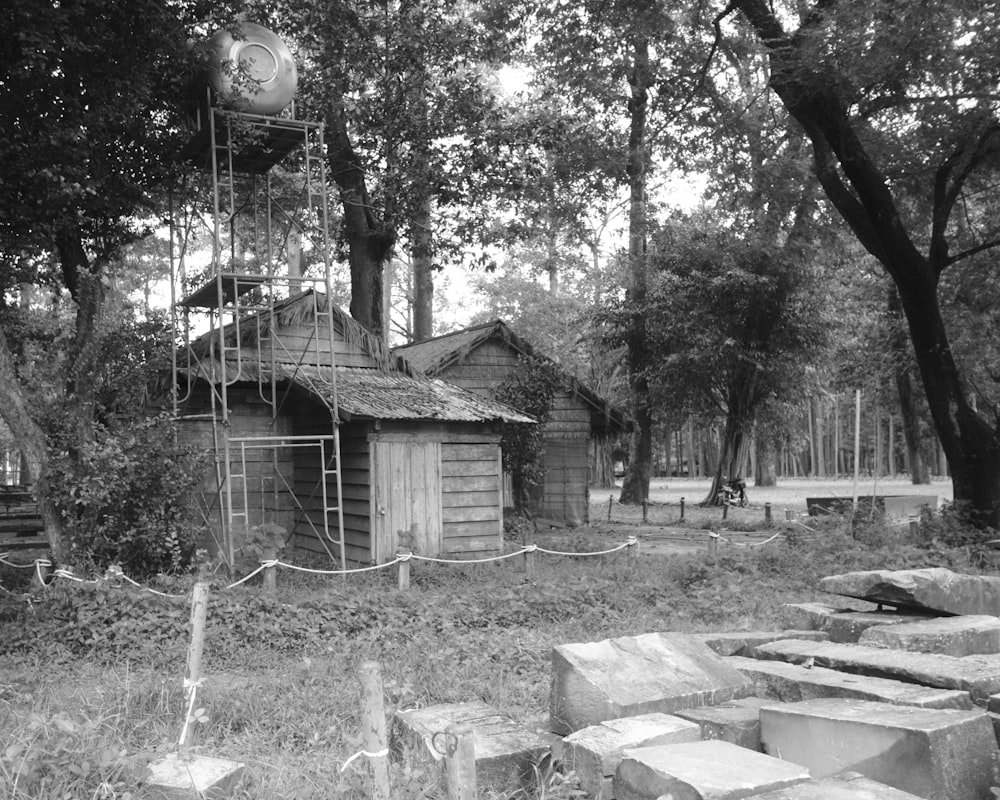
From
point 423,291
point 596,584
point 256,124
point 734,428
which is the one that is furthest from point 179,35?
point 734,428

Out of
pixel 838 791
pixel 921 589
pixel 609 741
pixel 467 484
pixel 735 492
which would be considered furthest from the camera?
pixel 735 492

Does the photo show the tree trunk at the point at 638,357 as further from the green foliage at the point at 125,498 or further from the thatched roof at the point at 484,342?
the green foliage at the point at 125,498

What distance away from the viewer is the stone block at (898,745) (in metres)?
4.57

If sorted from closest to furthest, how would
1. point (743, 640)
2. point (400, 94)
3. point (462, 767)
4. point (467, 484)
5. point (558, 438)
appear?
point (462, 767)
point (743, 640)
point (467, 484)
point (400, 94)
point (558, 438)

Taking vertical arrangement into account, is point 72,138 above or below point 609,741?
above

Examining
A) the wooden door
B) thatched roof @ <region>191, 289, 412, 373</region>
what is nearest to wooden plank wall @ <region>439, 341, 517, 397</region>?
thatched roof @ <region>191, 289, 412, 373</region>

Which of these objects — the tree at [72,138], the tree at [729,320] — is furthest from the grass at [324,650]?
the tree at [729,320]

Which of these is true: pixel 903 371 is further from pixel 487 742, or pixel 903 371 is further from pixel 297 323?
pixel 487 742

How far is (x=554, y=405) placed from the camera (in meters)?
23.8

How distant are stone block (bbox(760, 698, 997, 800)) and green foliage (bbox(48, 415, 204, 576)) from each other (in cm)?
909

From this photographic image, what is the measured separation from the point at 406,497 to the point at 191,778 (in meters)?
11.1

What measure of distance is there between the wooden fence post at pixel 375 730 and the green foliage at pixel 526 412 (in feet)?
59.2

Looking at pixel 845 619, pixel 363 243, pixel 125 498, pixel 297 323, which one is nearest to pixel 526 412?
pixel 363 243

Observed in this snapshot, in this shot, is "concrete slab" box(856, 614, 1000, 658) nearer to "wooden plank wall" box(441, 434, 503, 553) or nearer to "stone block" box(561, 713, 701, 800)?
"stone block" box(561, 713, 701, 800)
